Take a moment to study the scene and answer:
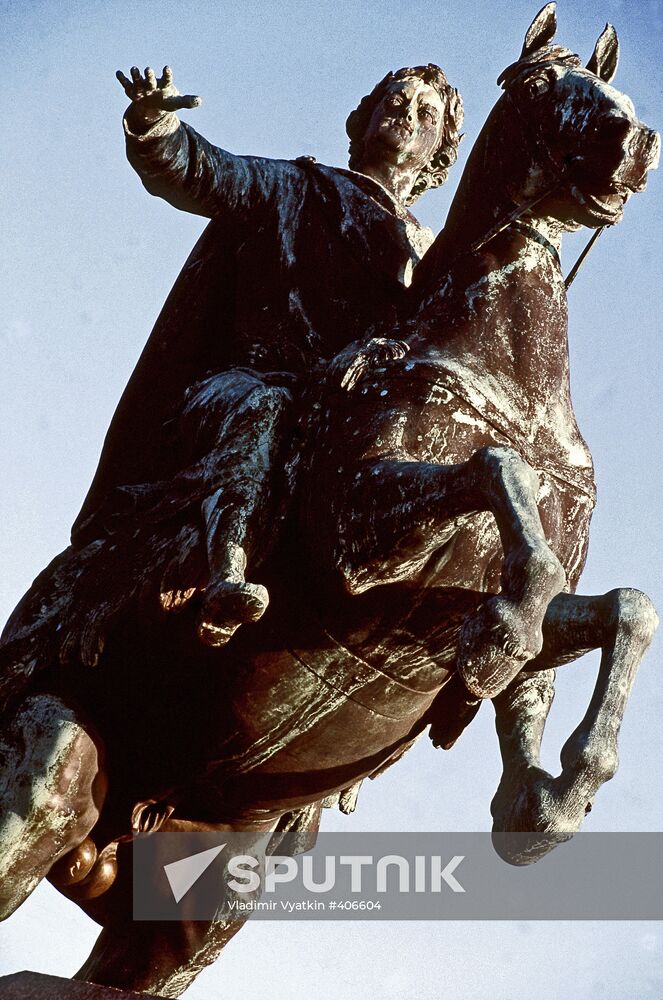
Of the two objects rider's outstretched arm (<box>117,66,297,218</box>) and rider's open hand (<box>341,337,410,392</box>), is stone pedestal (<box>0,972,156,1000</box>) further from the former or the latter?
rider's outstretched arm (<box>117,66,297,218</box>)

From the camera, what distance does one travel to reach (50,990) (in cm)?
599

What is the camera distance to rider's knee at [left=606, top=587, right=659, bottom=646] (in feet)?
18.5

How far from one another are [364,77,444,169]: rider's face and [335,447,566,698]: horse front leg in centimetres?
246

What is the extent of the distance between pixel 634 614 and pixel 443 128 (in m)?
3.24

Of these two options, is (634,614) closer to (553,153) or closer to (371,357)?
(371,357)

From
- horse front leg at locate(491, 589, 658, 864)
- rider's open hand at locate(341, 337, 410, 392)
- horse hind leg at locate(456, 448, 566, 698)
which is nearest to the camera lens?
horse hind leg at locate(456, 448, 566, 698)

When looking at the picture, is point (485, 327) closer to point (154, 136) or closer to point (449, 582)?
point (449, 582)

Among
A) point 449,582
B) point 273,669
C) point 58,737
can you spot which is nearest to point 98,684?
point 58,737

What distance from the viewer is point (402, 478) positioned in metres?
5.82

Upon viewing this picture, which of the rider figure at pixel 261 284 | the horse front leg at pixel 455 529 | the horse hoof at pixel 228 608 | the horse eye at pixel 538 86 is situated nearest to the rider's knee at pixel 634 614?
the horse front leg at pixel 455 529

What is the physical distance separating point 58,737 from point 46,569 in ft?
2.83

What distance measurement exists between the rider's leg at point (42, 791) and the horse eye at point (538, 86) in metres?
2.88

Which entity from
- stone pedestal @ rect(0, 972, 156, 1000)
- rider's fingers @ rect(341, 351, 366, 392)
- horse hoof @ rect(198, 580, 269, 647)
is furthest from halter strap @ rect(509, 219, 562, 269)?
stone pedestal @ rect(0, 972, 156, 1000)

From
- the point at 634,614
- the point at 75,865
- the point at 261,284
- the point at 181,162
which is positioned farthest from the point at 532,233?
the point at 75,865
